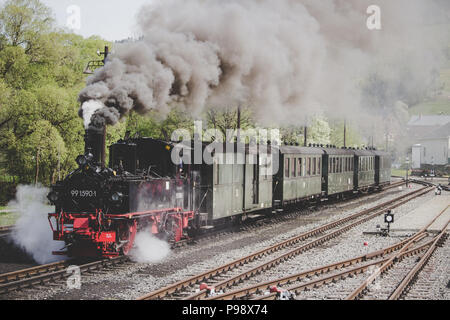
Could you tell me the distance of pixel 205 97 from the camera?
1647 cm

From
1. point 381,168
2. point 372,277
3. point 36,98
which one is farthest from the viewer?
point 381,168

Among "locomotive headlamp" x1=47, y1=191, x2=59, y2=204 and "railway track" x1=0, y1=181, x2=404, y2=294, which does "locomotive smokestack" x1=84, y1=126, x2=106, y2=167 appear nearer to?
"locomotive headlamp" x1=47, y1=191, x2=59, y2=204

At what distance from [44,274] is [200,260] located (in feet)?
12.4

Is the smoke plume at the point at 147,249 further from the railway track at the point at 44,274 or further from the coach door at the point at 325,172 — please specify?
the coach door at the point at 325,172

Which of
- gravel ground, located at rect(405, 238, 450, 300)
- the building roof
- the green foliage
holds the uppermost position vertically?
the building roof

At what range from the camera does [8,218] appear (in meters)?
21.9

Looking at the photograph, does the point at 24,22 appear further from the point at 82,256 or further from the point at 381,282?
the point at 381,282

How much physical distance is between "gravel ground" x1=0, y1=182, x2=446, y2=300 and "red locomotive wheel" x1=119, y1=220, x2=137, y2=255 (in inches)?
15.6

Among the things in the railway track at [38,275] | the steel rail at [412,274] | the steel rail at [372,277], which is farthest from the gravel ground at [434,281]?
the railway track at [38,275]

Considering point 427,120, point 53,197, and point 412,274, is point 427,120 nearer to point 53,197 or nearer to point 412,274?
point 412,274

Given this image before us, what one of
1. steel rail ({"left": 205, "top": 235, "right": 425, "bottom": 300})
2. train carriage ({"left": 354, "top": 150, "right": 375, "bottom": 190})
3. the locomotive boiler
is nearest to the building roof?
train carriage ({"left": 354, "top": 150, "right": 375, "bottom": 190})

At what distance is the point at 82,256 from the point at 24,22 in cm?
2011

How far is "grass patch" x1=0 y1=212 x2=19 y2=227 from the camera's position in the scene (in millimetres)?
20206

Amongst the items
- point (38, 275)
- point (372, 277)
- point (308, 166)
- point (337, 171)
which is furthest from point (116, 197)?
point (337, 171)
